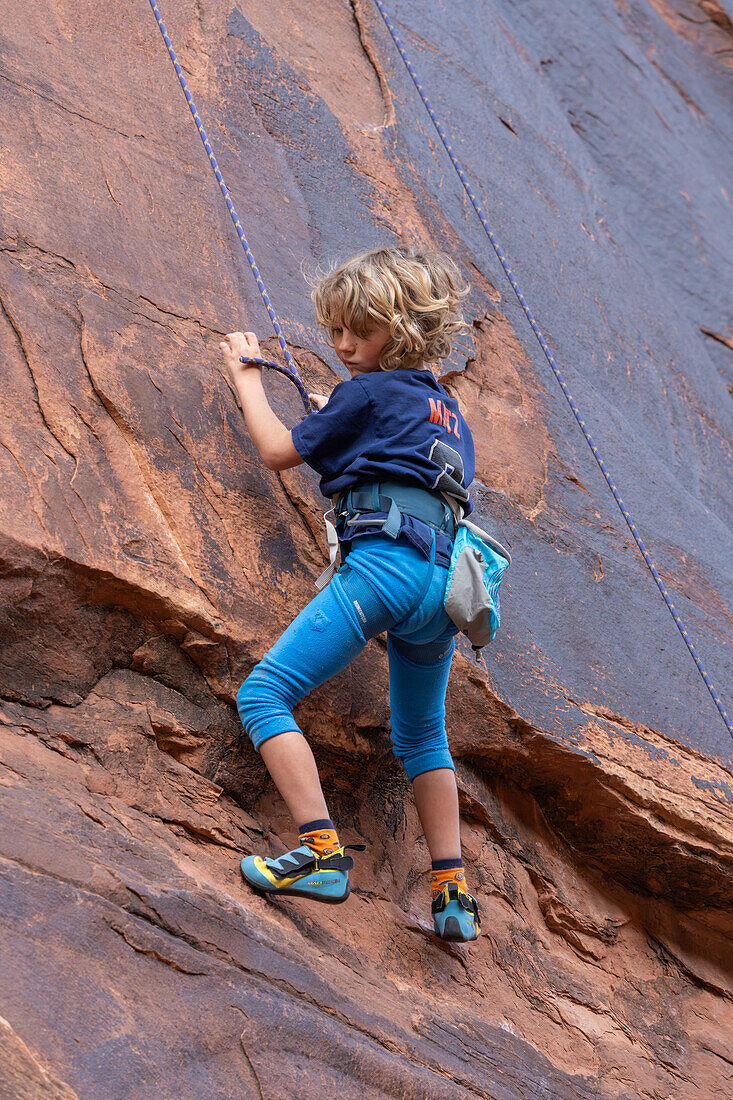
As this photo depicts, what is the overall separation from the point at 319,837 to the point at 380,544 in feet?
2.39

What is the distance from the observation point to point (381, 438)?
2572 millimetres

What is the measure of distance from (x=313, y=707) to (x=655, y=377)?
283cm

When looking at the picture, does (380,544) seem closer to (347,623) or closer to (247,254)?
(347,623)

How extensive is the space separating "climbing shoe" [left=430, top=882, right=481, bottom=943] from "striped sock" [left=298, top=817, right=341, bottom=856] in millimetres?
536

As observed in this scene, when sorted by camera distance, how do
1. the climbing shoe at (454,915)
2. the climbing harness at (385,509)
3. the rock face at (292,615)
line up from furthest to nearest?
the climbing shoe at (454,915), the climbing harness at (385,509), the rock face at (292,615)

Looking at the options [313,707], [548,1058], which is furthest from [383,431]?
[548,1058]

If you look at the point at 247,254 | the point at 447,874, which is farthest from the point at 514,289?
the point at 447,874

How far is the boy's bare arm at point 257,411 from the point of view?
2648 mm

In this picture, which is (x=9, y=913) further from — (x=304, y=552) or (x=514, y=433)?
(x=514, y=433)

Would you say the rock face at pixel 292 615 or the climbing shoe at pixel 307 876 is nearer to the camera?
the rock face at pixel 292 615

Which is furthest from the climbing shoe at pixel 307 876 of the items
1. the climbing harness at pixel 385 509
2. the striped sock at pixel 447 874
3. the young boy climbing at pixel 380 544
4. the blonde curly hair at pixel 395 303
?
the blonde curly hair at pixel 395 303

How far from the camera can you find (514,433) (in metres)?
3.98

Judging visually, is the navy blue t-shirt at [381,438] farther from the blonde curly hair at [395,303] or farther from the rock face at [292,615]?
the rock face at [292,615]

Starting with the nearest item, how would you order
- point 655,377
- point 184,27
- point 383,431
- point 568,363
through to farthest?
point 383,431 → point 184,27 → point 568,363 → point 655,377
